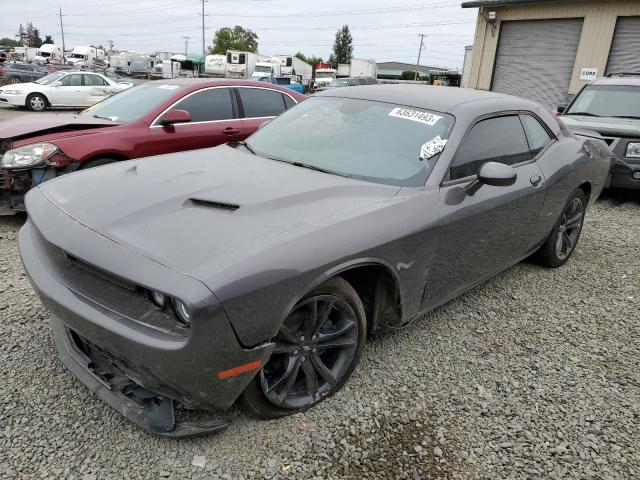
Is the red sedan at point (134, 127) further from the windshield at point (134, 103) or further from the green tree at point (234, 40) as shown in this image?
the green tree at point (234, 40)

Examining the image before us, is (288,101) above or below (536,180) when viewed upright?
above

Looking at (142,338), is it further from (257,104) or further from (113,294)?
(257,104)

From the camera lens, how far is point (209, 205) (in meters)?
2.39

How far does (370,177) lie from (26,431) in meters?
2.12

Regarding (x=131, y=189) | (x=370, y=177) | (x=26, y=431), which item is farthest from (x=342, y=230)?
(x=26, y=431)

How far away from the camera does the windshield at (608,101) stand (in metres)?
7.56

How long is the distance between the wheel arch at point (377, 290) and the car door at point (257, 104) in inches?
149

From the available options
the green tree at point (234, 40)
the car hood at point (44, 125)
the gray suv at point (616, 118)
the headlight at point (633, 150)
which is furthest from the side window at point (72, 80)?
the green tree at point (234, 40)

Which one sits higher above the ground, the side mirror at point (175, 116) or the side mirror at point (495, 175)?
the side mirror at point (495, 175)

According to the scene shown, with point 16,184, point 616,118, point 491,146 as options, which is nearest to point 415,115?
point 491,146

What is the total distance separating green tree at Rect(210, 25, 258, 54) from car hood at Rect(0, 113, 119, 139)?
8361 cm

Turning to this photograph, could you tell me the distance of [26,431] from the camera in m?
2.24

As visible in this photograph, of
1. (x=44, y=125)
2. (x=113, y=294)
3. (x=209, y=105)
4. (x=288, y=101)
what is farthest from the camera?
(x=288, y=101)

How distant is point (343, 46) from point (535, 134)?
9983 cm
